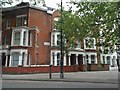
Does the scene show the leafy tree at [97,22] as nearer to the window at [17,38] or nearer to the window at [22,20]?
the window at [17,38]

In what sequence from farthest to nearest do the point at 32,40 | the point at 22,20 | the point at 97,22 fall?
the point at 22,20 → the point at 32,40 → the point at 97,22

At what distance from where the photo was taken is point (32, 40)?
4209 centimetres

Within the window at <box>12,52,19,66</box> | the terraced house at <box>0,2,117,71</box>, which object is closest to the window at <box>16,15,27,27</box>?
the terraced house at <box>0,2,117,71</box>

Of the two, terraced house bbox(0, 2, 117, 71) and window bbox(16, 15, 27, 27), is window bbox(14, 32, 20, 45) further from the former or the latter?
window bbox(16, 15, 27, 27)

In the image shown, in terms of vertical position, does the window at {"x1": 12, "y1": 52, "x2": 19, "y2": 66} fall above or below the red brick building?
below

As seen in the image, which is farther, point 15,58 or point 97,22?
point 15,58

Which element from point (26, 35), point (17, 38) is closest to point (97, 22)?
point (26, 35)

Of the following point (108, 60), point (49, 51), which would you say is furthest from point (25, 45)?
point (108, 60)

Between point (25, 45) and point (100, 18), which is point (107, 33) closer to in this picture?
point (100, 18)

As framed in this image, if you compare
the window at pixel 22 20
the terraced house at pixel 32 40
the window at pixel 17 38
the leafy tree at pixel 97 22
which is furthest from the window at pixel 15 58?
the leafy tree at pixel 97 22

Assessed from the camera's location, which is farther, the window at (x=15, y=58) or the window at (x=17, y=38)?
the window at (x=17, y=38)

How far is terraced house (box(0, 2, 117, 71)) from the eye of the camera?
4088 centimetres

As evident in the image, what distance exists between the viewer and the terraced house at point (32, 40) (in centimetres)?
4088

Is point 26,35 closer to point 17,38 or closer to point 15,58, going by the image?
point 17,38
